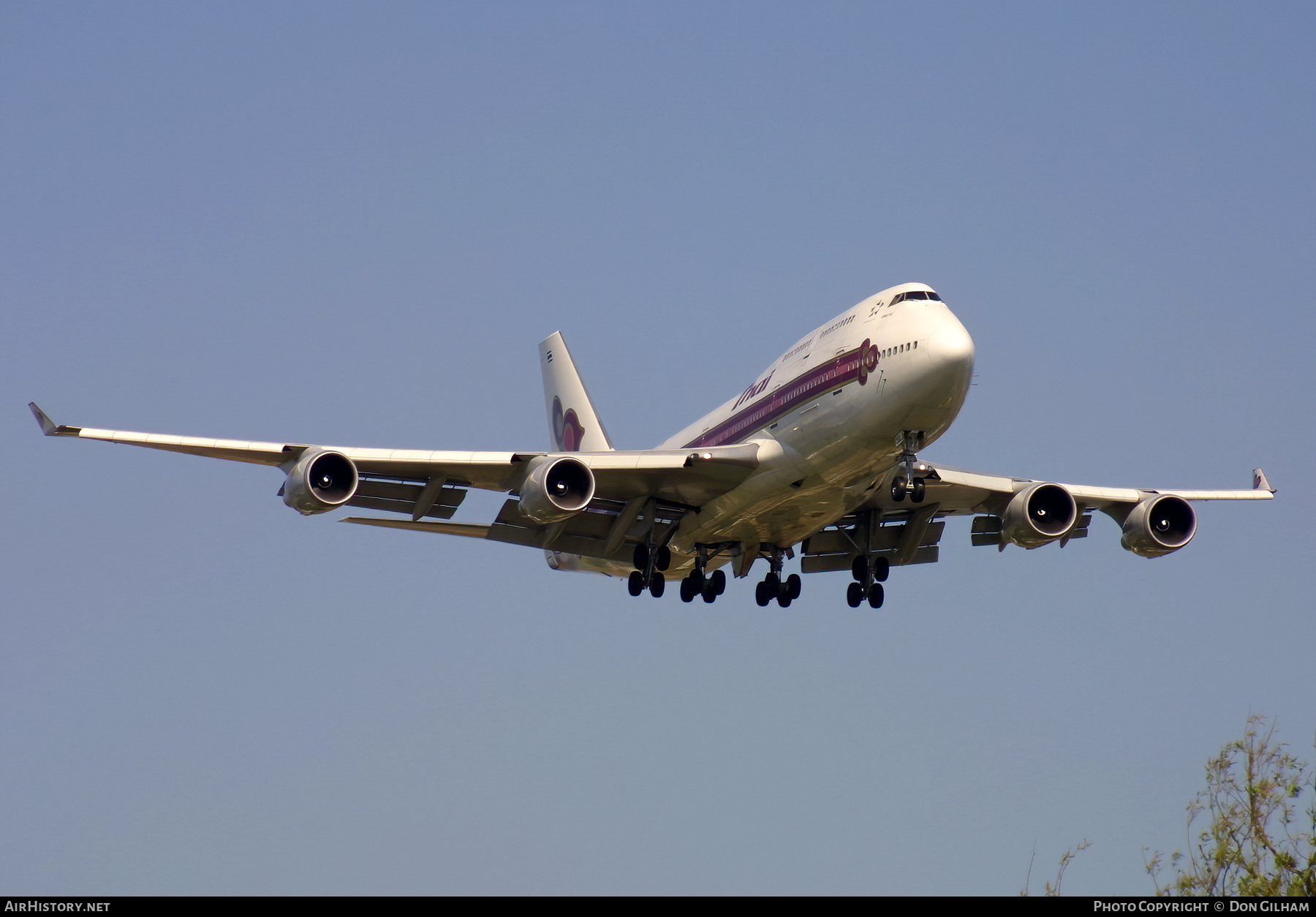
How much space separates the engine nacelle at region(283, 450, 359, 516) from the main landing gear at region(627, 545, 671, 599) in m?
9.22

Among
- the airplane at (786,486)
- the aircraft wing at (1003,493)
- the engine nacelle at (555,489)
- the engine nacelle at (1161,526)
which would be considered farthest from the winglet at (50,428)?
the engine nacelle at (1161,526)

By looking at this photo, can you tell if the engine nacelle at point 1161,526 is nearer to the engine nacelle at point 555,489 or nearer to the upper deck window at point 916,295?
the upper deck window at point 916,295

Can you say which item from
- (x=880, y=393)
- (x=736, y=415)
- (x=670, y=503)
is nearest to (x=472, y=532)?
(x=670, y=503)

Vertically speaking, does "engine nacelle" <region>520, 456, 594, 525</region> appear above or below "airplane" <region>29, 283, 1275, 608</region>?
below

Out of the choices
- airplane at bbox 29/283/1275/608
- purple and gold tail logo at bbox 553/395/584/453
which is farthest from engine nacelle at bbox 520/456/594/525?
purple and gold tail logo at bbox 553/395/584/453

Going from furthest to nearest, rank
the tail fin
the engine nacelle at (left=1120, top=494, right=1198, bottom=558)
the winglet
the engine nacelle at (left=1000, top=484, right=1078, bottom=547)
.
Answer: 1. the tail fin
2. the engine nacelle at (left=1120, top=494, right=1198, bottom=558)
3. the engine nacelle at (left=1000, top=484, right=1078, bottom=547)
4. the winglet

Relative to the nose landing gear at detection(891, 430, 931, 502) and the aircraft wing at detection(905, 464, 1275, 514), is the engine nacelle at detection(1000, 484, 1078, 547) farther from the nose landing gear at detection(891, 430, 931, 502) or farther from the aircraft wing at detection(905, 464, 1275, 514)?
the nose landing gear at detection(891, 430, 931, 502)

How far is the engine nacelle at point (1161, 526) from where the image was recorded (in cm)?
3703

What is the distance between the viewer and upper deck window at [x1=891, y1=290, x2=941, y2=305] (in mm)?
30859

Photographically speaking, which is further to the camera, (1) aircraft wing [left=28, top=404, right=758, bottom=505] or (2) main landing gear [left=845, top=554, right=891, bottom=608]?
(2) main landing gear [left=845, top=554, right=891, bottom=608]

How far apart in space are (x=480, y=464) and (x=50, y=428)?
925cm

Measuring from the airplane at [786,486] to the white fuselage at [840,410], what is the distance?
40mm

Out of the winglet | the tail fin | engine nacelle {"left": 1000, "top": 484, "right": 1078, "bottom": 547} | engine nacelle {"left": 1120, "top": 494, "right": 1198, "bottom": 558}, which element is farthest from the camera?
the tail fin
